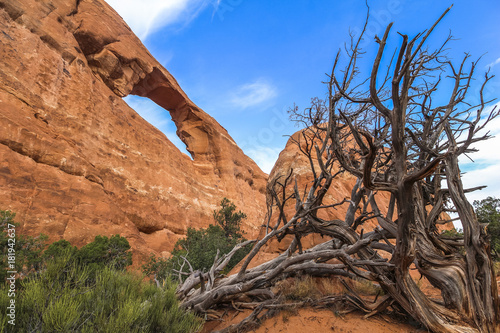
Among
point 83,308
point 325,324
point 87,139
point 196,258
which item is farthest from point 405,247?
point 87,139

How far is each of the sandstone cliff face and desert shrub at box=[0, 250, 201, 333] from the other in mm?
13648

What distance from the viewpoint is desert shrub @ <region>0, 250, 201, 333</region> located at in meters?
2.90

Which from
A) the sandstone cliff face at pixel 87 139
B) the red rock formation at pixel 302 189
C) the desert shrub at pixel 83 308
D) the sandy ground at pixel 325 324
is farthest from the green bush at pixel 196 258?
the sandstone cliff face at pixel 87 139

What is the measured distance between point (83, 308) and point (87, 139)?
820 inches

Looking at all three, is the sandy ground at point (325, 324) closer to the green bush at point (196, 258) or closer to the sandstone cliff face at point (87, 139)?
the green bush at point (196, 258)

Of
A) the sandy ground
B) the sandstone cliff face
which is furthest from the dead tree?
the sandstone cliff face

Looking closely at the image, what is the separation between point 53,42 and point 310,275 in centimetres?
2590

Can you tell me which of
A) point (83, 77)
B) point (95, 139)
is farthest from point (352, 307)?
point (83, 77)

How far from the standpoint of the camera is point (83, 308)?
350cm

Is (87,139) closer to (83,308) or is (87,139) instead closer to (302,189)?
(302,189)

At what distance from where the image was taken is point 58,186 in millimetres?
16203

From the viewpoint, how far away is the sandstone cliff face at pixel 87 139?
15.2 m

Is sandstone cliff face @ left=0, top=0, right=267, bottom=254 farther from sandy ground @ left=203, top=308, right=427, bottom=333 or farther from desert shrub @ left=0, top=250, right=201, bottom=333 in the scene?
sandy ground @ left=203, top=308, right=427, bottom=333

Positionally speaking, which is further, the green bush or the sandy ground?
the green bush
